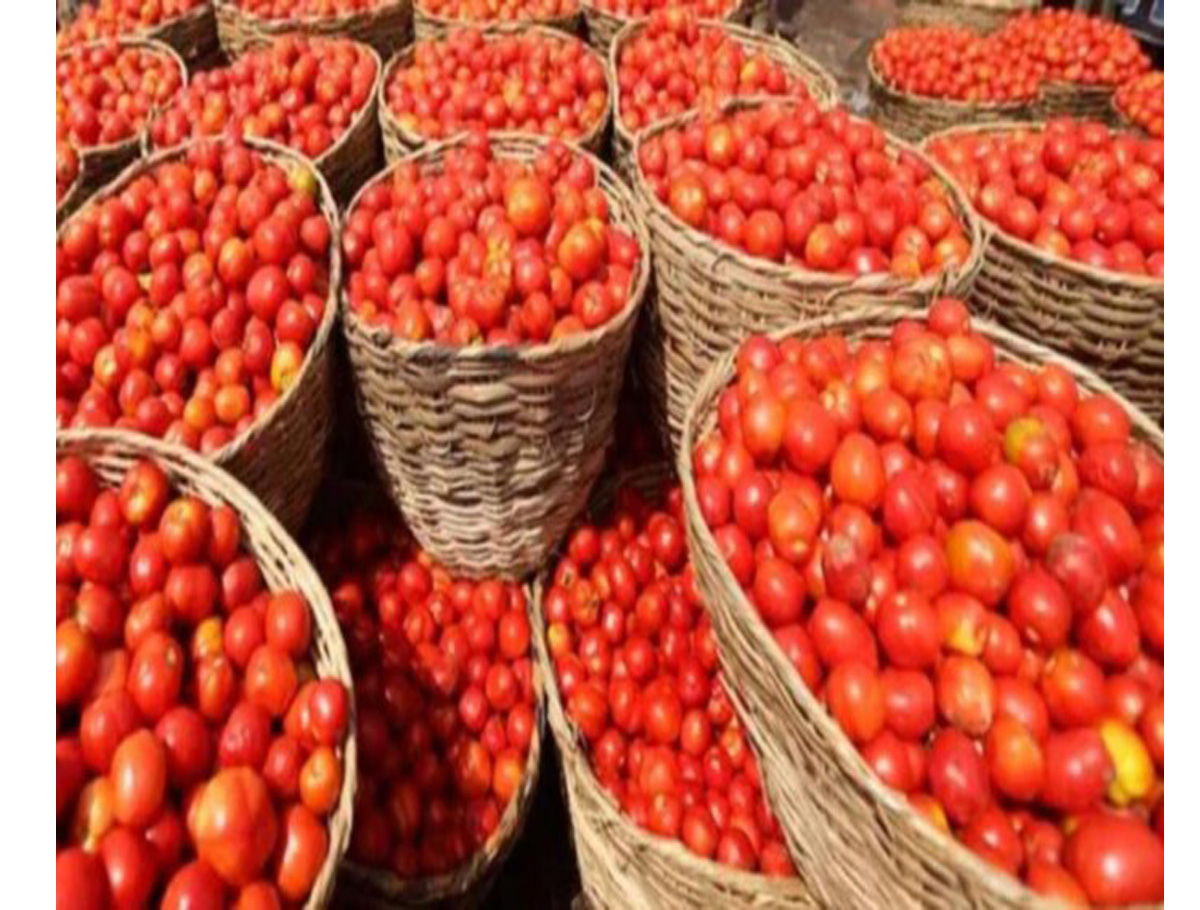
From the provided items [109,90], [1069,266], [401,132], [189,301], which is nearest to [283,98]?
[401,132]

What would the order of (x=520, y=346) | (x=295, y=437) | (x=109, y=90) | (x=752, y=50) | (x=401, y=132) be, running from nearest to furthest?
1. (x=520, y=346)
2. (x=295, y=437)
3. (x=401, y=132)
4. (x=109, y=90)
5. (x=752, y=50)

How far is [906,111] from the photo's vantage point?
503cm

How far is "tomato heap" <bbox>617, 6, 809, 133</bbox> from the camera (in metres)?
3.06

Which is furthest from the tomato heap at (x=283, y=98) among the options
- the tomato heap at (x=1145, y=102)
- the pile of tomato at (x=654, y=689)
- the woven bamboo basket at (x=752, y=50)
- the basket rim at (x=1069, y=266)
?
the tomato heap at (x=1145, y=102)

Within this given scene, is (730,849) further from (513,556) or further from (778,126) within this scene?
(778,126)

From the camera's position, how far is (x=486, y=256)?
7.20ft

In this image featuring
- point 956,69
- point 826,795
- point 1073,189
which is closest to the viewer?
point 826,795

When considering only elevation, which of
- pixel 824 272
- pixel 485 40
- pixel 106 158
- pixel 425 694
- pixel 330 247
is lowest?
pixel 425 694

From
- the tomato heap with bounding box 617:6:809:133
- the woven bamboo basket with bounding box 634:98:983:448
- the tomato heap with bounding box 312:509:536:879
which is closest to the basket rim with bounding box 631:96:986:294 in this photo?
the woven bamboo basket with bounding box 634:98:983:448

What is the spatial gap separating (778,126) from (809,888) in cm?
194

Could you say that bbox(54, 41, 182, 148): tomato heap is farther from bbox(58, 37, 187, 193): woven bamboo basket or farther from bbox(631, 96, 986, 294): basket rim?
bbox(631, 96, 986, 294): basket rim

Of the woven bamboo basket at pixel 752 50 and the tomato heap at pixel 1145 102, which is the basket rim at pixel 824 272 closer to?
the woven bamboo basket at pixel 752 50

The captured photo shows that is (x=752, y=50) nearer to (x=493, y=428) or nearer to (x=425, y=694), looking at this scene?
(x=493, y=428)

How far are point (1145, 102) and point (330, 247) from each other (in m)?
3.83
